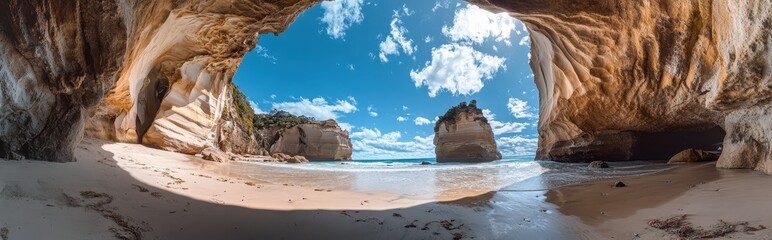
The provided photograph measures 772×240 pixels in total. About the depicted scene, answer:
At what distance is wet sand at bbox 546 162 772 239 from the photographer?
8.95 feet

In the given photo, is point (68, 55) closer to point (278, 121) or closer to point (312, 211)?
point (312, 211)

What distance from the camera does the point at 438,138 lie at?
34.9m

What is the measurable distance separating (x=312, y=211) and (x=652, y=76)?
28.9 feet

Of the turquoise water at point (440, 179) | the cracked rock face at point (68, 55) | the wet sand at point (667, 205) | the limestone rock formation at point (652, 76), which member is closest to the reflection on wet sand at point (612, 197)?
the wet sand at point (667, 205)

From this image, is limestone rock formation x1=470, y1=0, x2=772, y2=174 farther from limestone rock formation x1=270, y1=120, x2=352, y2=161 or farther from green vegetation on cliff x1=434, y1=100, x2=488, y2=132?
limestone rock formation x1=270, y1=120, x2=352, y2=161

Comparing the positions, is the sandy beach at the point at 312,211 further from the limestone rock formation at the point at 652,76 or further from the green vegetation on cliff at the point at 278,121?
the green vegetation on cliff at the point at 278,121

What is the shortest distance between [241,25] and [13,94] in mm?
6057

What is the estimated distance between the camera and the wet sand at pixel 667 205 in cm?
273

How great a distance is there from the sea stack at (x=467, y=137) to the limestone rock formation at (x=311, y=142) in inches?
466

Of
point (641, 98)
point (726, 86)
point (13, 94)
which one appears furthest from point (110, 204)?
point (641, 98)

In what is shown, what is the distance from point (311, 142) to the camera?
36375 mm

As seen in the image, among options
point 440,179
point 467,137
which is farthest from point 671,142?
point 467,137

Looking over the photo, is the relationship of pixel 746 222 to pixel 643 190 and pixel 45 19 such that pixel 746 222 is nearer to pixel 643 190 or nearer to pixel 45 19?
pixel 643 190

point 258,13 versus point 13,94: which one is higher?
point 258,13
